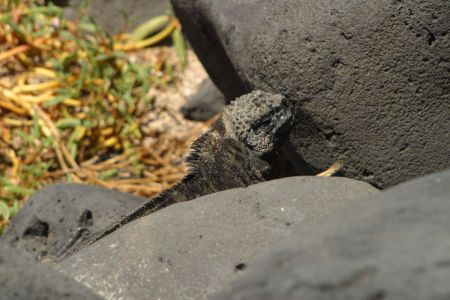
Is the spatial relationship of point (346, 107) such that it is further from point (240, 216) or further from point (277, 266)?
point (277, 266)

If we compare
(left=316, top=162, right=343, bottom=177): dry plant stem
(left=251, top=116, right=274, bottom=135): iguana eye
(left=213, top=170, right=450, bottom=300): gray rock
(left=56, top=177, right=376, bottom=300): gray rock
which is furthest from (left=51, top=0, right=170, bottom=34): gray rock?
(left=213, top=170, right=450, bottom=300): gray rock

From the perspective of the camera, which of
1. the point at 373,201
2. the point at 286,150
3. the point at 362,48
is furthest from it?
the point at 286,150

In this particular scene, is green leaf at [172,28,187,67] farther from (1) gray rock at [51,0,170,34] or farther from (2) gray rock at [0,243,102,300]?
(2) gray rock at [0,243,102,300]

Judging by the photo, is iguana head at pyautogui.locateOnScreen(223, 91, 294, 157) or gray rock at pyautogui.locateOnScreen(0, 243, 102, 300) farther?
iguana head at pyautogui.locateOnScreen(223, 91, 294, 157)

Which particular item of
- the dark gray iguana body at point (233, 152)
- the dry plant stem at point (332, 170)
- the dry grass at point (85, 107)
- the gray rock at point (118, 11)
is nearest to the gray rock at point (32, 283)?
the dark gray iguana body at point (233, 152)

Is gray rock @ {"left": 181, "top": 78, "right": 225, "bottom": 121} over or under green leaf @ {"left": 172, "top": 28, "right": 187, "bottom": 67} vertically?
under

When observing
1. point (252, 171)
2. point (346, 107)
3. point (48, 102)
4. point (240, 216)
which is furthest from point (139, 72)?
point (240, 216)
